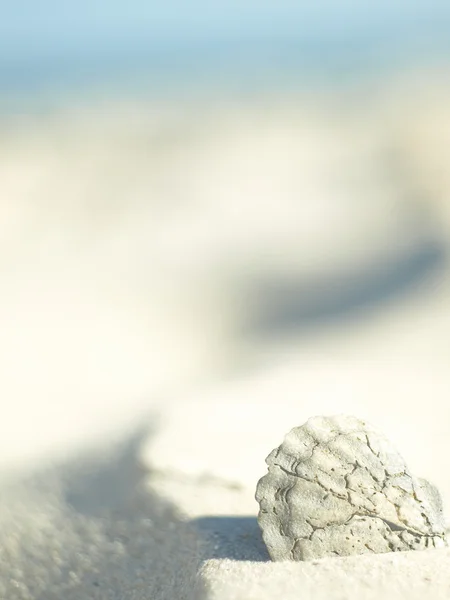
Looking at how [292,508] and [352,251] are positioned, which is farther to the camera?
[352,251]

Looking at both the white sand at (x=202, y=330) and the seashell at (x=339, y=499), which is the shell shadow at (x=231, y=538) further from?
the seashell at (x=339, y=499)

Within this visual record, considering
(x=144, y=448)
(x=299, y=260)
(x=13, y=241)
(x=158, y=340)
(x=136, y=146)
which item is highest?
(x=136, y=146)

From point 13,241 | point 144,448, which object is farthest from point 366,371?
point 13,241

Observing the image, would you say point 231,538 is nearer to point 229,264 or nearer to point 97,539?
point 97,539

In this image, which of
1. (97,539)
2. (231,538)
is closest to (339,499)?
(231,538)

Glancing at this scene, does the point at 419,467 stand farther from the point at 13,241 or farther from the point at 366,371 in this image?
the point at 13,241

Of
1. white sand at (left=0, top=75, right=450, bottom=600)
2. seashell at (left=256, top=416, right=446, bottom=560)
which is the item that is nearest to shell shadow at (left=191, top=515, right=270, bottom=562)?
white sand at (left=0, top=75, right=450, bottom=600)

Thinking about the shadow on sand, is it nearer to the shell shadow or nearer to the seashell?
the shell shadow
